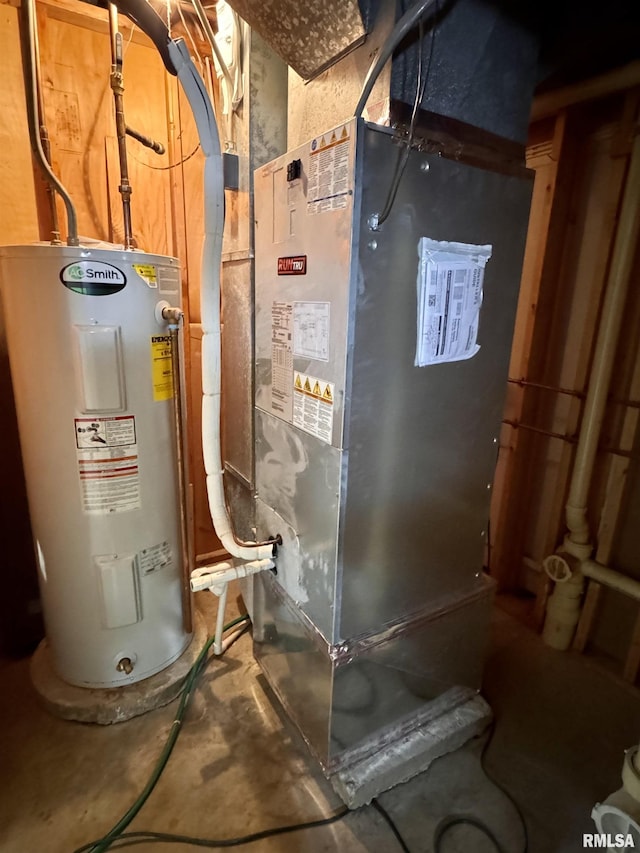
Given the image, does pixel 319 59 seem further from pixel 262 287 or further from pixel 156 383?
pixel 156 383

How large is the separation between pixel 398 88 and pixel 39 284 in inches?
40.3

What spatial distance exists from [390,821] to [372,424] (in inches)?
42.4

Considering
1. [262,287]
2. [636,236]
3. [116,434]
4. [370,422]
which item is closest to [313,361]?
[370,422]

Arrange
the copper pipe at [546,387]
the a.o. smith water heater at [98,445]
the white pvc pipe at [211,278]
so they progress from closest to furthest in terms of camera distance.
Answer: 1. the white pvc pipe at [211,278]
2. the a.o. smith water heater at [98,445]
3. the copper pipe at [546,387]

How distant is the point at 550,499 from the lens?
2.04m

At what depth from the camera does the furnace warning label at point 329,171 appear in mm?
918

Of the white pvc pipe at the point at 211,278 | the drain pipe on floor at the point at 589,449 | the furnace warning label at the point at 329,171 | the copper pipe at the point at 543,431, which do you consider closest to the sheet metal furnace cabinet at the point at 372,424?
the furnace warning label at the point at 329,171

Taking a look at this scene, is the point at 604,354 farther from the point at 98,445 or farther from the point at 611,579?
the point at 98,445

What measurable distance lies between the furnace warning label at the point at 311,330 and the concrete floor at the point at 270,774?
48.4 inches

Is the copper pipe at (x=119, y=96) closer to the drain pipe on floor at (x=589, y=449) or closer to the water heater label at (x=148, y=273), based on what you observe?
the water heater label at (x=148, y=273)

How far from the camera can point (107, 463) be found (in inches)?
55.3

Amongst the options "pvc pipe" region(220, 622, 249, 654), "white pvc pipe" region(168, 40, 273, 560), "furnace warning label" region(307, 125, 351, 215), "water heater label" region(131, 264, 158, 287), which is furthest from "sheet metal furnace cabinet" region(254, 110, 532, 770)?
"pvc pipe" region(220, 622, 249, 654)

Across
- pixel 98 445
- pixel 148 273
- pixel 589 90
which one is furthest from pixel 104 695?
pixel 589 90

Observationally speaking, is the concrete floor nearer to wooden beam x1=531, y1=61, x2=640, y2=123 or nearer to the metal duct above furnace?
the metal duct above furnace
